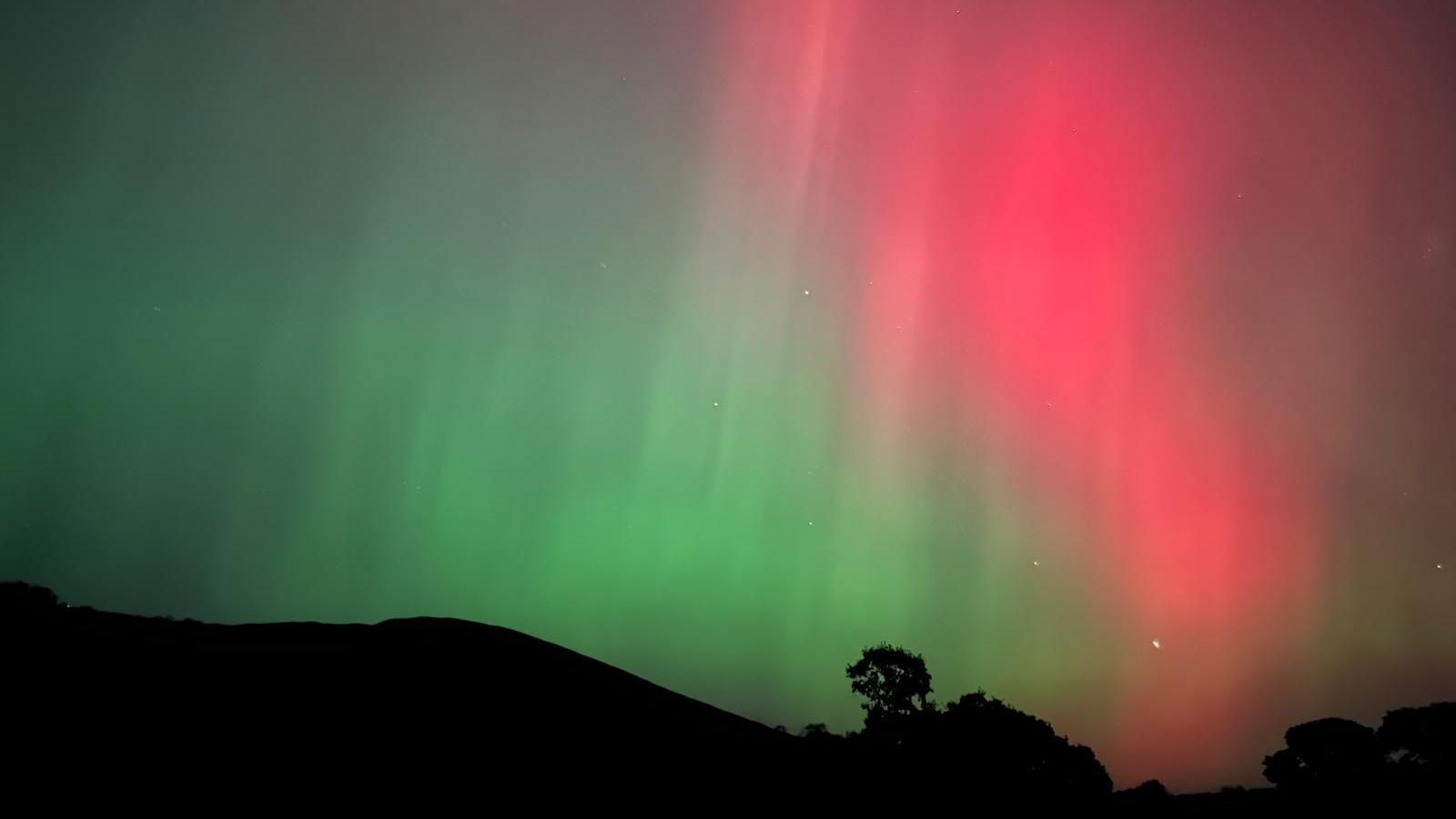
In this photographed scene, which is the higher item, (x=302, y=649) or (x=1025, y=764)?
(x=302, y=649)

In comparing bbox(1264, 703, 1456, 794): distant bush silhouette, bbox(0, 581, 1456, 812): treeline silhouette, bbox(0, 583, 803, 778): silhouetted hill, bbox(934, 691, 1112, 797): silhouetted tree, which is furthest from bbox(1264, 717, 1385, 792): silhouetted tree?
bbox(0, 583, 803, 778): silhouetted hill

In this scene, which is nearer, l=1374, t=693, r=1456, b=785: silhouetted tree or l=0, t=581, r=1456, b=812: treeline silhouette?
l=0, t=581, r=1456, b=812: treeline silhouette

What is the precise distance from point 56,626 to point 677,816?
1440 cm

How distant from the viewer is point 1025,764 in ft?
135

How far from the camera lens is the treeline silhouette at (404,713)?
1358cm

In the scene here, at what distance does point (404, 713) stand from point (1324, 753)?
58.2 m

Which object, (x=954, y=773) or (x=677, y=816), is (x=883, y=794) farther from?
(x=677, y=816)

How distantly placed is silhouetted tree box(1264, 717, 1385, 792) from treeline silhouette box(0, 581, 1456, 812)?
99.9 feet

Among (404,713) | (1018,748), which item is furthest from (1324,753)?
(404,713)

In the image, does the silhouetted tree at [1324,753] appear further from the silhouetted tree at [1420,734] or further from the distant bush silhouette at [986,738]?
the distant bush silhouette at [986,738]

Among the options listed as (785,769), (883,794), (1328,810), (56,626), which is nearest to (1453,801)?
(1328,810)

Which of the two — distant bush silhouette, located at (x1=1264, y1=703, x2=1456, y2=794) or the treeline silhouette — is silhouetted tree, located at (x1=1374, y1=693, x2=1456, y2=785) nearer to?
distant bush silhouette, located at (x1=1264, y1=703, x2=1456, y2=794)

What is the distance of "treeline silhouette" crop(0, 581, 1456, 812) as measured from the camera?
1358 centimetres

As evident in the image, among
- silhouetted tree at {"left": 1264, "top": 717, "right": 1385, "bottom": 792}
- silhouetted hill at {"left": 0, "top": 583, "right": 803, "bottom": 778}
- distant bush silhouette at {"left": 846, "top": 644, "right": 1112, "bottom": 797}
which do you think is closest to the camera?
silhouetted hill at {"left": 0, "top": 583, "right": 803, "bottom": 778}
